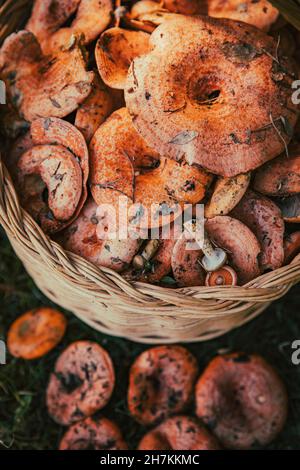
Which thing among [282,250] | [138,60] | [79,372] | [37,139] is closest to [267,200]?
[282,250]

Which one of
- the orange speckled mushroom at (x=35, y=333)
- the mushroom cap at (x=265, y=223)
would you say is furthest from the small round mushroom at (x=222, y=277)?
the orange speckled mushroom at (x=35, y=333)

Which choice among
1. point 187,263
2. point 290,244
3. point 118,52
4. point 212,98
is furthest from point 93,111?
point 290,244

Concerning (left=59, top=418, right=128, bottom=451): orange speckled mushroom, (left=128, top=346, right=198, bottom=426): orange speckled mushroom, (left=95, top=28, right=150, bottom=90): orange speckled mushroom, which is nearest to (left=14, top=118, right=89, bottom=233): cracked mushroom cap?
(left=95, top=28, right=150, bottom=90): orange speckled mushroom

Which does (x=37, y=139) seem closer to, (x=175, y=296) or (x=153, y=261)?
(x=153, y=261)

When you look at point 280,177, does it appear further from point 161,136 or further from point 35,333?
point 35,333

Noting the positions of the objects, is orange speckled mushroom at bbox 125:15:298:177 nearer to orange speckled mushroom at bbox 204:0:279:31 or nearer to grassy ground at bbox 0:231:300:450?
orange speckled mushroom at bbox 204:0:279:31
